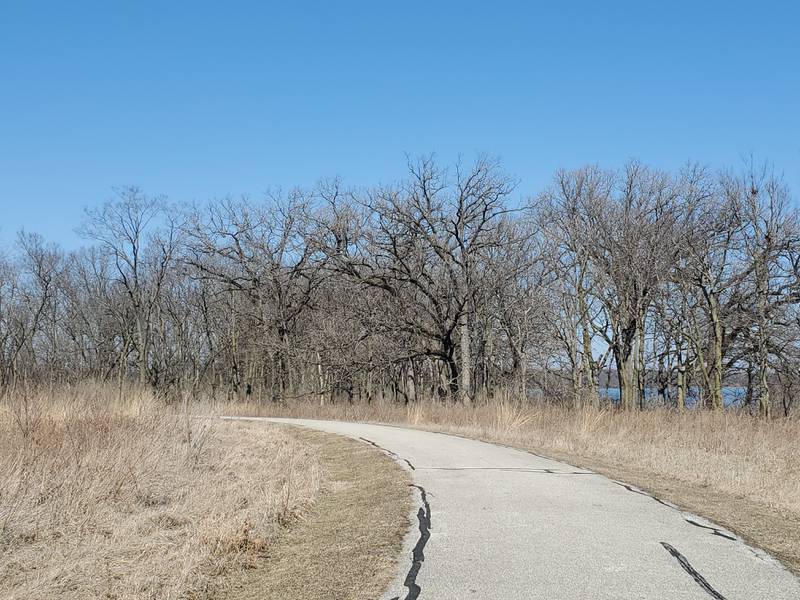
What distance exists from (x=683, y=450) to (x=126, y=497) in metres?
11.0

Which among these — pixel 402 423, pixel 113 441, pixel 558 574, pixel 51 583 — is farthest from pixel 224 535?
pixel 402 423

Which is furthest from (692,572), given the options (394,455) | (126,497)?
(394,455)

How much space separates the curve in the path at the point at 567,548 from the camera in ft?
17.9

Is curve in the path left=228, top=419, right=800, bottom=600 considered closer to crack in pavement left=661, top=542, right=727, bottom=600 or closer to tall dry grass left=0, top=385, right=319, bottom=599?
crack in pavement left=661, top=542, right=727, bottom=600

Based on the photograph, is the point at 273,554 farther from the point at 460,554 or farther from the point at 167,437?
the point at 167,437

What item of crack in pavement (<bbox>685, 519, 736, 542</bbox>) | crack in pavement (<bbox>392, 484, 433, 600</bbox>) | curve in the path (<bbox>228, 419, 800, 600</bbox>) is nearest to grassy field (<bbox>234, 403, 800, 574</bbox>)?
crack in pavement (<bbox>685, 519, 736, 542</bbox>)

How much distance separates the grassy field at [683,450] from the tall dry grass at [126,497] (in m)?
5.10

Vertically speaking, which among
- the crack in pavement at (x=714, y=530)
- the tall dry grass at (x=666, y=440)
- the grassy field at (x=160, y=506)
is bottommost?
the grassy field at (x=160, y=506)

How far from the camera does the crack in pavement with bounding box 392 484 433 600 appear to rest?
5512mm

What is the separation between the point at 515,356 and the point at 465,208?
778 centimetres

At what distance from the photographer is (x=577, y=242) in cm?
3086

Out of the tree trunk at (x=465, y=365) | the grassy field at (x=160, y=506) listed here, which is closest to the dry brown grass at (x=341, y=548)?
the grassy field at (x=160, y=506)

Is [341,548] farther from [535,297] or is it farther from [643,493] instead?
[535,297]

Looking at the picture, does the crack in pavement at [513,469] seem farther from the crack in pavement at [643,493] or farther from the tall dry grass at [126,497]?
the tall dry grass at [126,497]
